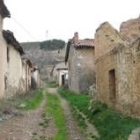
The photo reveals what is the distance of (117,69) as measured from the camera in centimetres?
1593

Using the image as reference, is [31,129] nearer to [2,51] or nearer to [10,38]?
[2,51]

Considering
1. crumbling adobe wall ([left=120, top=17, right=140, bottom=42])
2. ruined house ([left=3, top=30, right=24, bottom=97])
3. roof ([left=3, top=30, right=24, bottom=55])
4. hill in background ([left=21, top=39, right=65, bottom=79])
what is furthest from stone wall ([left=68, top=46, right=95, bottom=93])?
hill in background ([left=21, top=39, right=65, bottom=79])

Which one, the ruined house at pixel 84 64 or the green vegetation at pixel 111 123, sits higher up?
the ruined house at pixel 84 64

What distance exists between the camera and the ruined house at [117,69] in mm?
13507

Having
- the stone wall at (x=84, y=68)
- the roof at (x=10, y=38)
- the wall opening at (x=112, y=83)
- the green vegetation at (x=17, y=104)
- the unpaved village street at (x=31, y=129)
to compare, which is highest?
the roof at (x=10, y=38)

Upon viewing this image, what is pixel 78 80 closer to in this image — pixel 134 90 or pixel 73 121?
pixel 73 121

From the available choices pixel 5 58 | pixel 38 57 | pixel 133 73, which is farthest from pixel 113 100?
pixel 38 57

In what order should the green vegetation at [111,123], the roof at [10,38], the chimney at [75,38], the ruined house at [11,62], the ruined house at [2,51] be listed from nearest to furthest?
the green vegetation at [111,123]
the ruined house at [2,51]
the roof at [10,38]
the ruined house at [11,62]
the chimney at [75,38]

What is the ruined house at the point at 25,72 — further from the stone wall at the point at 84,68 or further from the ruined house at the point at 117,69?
the ruined house at the point at 117,69

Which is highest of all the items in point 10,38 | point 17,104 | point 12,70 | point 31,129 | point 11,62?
point 10,38

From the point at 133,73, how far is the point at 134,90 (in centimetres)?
65

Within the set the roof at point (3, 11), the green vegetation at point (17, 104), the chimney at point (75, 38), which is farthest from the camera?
the chimney at point (75, 38)

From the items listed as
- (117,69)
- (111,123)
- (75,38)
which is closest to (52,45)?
(75,38)

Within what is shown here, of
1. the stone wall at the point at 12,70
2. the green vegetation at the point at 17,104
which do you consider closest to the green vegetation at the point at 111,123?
the green vegetation at the point at 17,104
